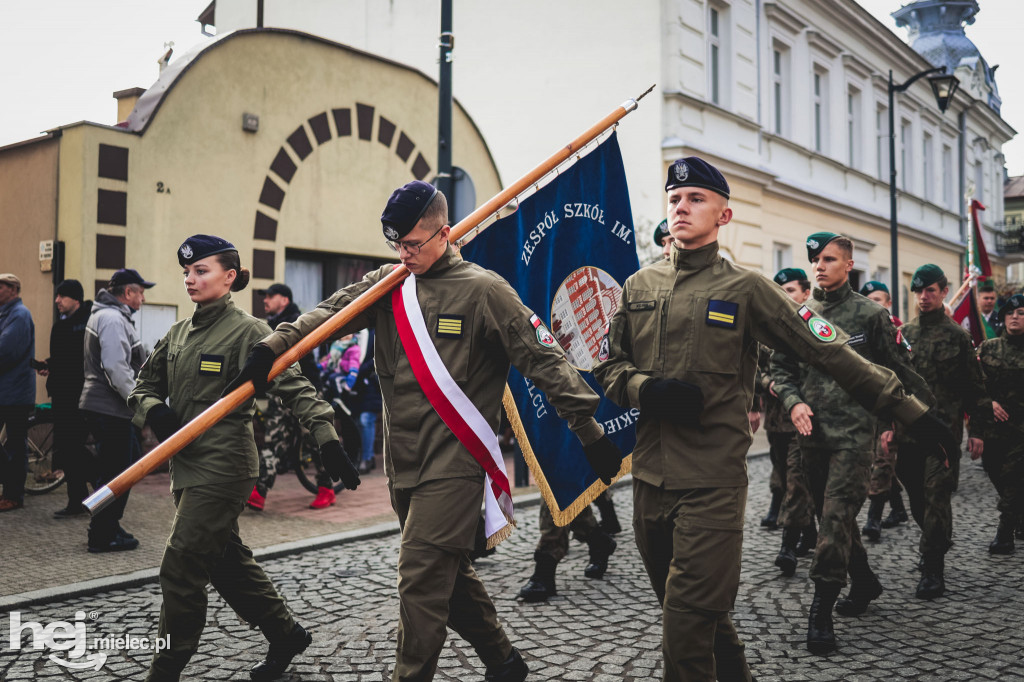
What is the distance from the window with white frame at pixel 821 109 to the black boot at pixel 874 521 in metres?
16.6

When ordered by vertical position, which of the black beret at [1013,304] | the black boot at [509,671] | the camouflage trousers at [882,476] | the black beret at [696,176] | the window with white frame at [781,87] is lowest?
the black boot at [509,671]

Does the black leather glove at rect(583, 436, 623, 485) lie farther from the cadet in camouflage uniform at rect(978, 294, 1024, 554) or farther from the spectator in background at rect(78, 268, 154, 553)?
the spectator in background at rect(78, 268, 154, 553)

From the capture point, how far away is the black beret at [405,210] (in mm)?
→ 3412

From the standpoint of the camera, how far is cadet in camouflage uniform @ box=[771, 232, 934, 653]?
478 centimetres

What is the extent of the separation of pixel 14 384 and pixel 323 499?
279 cm

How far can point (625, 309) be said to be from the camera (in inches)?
143

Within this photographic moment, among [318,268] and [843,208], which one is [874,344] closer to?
[318,268]

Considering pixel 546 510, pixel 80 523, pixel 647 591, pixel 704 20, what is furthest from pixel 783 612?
pixel 704 20

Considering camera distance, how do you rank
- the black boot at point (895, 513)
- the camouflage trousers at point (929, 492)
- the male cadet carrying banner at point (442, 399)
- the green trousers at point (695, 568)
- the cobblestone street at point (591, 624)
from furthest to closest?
the black boot at point (895, 513) → the camouflage trousers at point (929, 492) → the cobblestone street at point (591, 624) → the male cadet carrying banner at point (442, 399) → the green trousers at point (695, 568)

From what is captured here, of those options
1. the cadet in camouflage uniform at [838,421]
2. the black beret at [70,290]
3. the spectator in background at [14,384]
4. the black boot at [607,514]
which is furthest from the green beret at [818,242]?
the spectator in background at [14,384]

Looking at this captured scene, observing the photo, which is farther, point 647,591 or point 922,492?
point 922,492

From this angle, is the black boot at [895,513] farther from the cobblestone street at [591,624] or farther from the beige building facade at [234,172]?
the beige building facade at [234,172]

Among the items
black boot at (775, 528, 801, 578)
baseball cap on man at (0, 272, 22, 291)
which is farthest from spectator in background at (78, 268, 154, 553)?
black boot at (775, 528, 801, 578)

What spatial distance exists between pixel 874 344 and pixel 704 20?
14.3 metres
